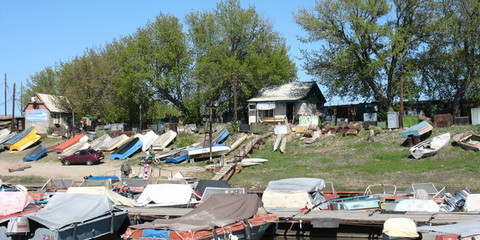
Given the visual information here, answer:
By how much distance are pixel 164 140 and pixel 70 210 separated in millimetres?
28824

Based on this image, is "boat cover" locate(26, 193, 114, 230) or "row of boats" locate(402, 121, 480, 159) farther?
"row of boats" locate(402, 121, 480, 159)

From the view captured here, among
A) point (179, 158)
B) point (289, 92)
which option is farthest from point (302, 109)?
point (179, 158)

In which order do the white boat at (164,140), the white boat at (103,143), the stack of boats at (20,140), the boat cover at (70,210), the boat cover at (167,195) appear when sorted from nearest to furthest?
1. the boat cover at (70,210)
2. the boat cover at (167,195)
3. the white boat at (164,140)
4. the white boat at (103,143)
5. the stack of boats at (20,140)

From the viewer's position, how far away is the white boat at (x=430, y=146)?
1334 inches

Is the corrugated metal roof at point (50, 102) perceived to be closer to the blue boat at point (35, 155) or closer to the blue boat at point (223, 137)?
the blue boat at point (35, 155)

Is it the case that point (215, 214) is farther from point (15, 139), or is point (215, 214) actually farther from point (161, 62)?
point (15, 139)

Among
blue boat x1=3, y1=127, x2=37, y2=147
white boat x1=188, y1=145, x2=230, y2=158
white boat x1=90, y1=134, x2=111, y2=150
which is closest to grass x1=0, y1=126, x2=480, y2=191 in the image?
white boat x1=188, y1=145, x2=230, y2=158

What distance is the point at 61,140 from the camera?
57.8 meters

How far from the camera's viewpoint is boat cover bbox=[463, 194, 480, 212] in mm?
19875

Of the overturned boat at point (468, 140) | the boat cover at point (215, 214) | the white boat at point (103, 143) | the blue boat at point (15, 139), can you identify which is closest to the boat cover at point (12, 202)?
the boat cover at point (215, 214)

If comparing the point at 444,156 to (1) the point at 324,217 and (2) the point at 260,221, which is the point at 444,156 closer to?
(1) the point at 324,217

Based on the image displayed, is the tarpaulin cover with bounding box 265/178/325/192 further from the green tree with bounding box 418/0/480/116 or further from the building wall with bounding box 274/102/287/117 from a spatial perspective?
the building wall with bounding box 274/102/287/117

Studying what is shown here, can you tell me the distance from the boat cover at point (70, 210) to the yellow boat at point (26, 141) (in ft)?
124

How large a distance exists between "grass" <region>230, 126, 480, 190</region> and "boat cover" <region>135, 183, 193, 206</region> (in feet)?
29.6
